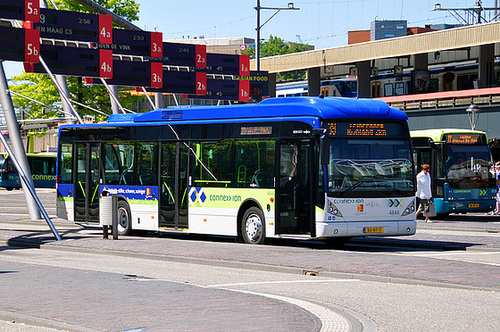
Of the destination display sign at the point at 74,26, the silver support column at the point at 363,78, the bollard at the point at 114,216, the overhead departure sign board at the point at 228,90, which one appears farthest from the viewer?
the silver support column at the point at 363,78

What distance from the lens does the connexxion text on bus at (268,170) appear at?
56.4ft

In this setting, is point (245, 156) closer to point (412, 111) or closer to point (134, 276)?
point (134, 276)

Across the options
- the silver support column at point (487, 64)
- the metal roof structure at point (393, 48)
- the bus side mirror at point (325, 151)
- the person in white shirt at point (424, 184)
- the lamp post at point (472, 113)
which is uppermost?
the metal roof structure at point (393, 48)

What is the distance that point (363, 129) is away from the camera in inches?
688

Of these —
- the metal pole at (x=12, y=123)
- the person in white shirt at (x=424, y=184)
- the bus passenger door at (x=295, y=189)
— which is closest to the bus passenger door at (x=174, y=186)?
the bus passenger door at (x=295, y=189)

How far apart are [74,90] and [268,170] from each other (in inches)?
1187

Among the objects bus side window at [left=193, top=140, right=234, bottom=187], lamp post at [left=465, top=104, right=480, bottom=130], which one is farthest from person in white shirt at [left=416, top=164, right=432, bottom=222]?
lamp post at [left=465, top=104, right=480, bottom=130]

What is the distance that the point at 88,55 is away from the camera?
96.3 feet

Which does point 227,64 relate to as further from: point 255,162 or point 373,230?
point 373,230

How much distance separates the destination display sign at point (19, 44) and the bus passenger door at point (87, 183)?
13.1ft

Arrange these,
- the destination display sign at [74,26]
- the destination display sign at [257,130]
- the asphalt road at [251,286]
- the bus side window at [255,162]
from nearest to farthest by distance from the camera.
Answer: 1. the asphalt road at [251,286]
2. the bus side window at [255,162]
3. the destination display sign at [257,130]
4. the destination display sign at [74,26]

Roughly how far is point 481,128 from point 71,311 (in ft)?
127

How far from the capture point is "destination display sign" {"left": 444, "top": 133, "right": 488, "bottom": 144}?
2769 centimetres

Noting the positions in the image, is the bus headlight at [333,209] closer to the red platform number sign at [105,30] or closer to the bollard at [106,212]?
the bollard at [106,212]
